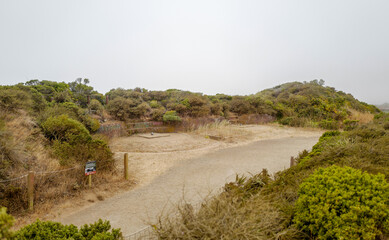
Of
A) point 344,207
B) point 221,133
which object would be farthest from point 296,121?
point 344,207

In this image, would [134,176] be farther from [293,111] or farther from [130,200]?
[293,111]

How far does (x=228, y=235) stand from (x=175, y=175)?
A: 201 inches

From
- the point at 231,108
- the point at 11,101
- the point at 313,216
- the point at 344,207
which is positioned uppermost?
the point at 231,108

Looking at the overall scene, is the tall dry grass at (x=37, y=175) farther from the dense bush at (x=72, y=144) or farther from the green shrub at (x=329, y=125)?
the green shrub at (x=329, y=125)

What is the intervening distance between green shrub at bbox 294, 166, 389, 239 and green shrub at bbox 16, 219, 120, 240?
1984mm

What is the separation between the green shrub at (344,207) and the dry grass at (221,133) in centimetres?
974

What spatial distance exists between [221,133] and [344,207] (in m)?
11.3

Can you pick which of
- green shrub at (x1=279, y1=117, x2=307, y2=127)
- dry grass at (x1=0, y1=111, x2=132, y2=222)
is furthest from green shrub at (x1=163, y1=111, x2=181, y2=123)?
green shrub at (x1=279, y1=117, x2=307, y2=127)

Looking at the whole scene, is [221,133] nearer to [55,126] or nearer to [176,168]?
[176,168]

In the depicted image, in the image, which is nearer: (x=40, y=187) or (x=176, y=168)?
(x=40, y=187)

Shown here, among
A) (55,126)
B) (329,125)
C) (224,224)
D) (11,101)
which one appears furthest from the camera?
(329,125)

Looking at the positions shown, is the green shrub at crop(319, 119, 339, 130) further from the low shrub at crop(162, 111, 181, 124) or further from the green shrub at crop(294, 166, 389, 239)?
the green shrub at crop(294, 166, 389, 239)

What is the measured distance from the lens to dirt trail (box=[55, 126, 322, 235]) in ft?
14.6

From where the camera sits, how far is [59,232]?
228 cm
